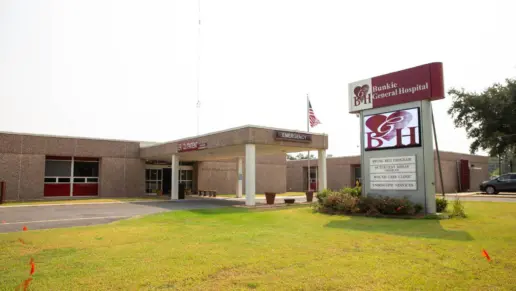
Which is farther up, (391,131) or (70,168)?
(391,131)

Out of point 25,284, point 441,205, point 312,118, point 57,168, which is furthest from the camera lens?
point 57,168

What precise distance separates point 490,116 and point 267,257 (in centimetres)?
3886

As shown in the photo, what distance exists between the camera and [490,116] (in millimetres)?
37375

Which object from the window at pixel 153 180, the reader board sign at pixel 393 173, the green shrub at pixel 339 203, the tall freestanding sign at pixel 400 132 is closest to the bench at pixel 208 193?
A: the window at pixel 153 180

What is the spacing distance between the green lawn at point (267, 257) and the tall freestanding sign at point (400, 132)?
10.3 feet

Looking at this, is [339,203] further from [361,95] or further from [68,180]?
[68,180]

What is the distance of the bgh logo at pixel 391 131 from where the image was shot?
1539cm

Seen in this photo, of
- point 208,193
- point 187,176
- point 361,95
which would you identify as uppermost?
point 361,95

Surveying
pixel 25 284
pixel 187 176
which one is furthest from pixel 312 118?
pixel 25 284

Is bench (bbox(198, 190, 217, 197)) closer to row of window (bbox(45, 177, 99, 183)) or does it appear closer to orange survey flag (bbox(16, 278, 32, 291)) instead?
row of window (bbox(45, 177, 99, 183))

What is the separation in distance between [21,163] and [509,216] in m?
29.7

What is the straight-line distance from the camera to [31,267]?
6.48 meters

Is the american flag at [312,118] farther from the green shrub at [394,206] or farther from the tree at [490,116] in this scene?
the tree at [490,116]

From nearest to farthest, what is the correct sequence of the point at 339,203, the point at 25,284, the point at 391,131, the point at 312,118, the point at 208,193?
1. the point at 25,284
2. the point at 391,131
3. the point at 339,203
4. the point at 312,118
5. the point at 208,193
